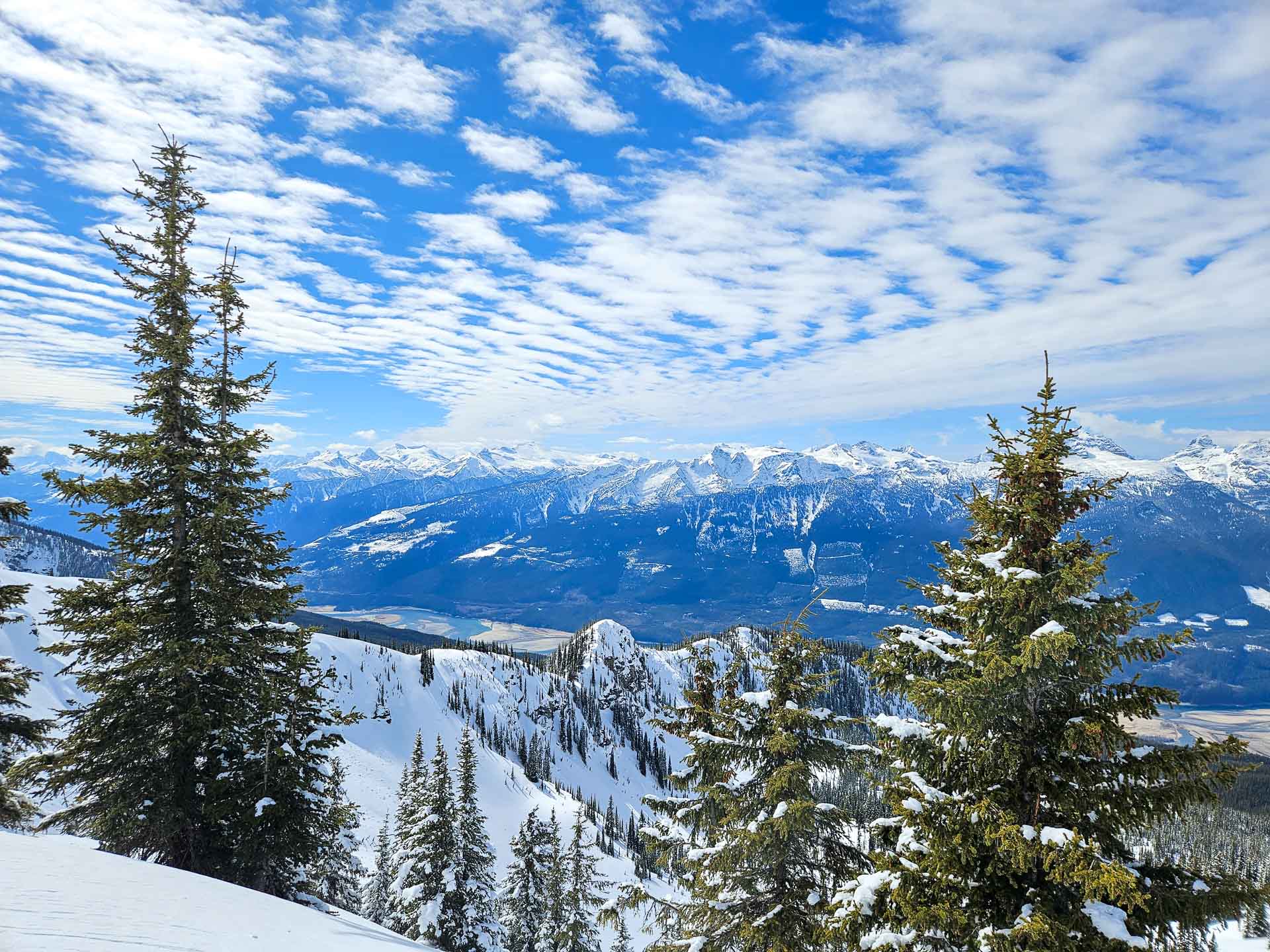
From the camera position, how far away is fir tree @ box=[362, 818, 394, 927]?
160ft

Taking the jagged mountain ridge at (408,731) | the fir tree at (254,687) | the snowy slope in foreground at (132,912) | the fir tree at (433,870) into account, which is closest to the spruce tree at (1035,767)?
the snowy slope in foreground at (132,912)

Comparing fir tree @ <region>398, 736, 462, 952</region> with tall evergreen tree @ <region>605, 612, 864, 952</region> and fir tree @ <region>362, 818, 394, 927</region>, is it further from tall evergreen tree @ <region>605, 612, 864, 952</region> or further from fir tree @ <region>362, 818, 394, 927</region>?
tall evergreen tree @ <region>605, 612, 864, 952</region>

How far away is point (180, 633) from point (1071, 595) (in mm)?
19160

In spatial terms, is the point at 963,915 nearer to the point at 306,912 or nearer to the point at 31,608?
the point at 306,912

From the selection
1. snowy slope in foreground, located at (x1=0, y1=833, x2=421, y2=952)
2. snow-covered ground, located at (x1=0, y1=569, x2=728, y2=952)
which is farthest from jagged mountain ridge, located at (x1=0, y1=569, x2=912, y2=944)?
snowy slope in foreground, located at (x1=0, y1=833, x2=421, y2=952)

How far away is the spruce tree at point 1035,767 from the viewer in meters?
7.98

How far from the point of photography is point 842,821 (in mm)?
14164

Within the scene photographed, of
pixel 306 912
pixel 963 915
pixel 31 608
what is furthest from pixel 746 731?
pixel 31 608

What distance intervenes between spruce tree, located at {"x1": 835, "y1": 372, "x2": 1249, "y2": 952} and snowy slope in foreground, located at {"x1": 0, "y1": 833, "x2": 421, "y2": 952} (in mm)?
8971

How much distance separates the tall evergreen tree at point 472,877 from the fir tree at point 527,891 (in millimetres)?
3029

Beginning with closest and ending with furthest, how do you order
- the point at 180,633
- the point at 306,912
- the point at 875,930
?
the point at 875,930 < the point at 306,912 < the point at 180,633

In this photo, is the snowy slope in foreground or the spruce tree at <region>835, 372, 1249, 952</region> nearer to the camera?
the snowy slope in foreground

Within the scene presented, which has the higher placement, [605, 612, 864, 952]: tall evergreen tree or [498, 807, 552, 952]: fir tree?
[605, 612, 864, 952]: tall evergreen tree

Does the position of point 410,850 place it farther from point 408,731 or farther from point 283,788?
point 408,731
